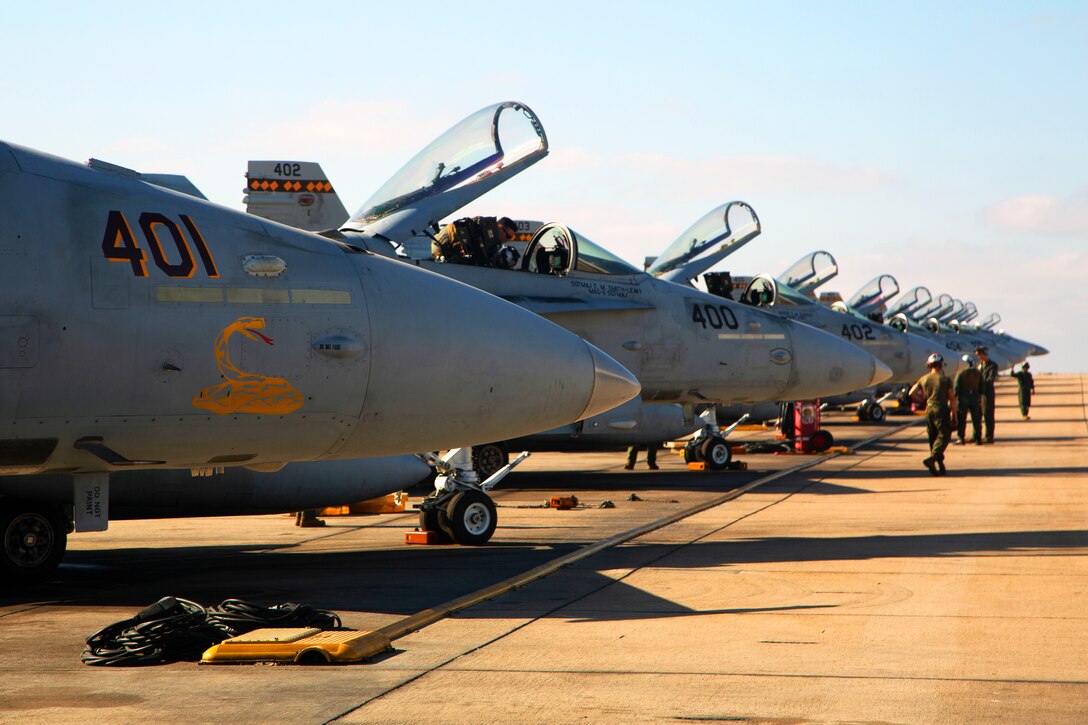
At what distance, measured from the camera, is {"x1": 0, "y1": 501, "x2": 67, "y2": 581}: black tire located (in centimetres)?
996

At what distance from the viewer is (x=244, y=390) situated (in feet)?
26.7

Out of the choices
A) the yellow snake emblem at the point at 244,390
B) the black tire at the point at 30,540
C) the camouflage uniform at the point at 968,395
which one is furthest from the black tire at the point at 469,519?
the camouflage uniform at the point at 968,395

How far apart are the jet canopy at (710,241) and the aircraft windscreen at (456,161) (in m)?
7.14

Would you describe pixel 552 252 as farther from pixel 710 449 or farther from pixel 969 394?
pixel 969 394

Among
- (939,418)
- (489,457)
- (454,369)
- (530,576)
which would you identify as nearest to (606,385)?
(454,369)

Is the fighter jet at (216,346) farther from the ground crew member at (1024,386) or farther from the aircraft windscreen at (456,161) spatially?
the ground crew member at (1024,386)

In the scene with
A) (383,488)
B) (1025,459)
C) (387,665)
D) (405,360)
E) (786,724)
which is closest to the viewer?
(786,724)

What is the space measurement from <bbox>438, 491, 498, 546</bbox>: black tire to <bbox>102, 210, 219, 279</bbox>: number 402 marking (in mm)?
4099

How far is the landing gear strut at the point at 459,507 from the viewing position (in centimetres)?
1157

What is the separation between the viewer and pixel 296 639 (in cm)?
693

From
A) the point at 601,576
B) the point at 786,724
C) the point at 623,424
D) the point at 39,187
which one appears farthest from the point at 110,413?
the point at 623,424

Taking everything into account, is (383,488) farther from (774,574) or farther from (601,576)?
(774,574)

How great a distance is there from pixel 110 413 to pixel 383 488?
167 inches

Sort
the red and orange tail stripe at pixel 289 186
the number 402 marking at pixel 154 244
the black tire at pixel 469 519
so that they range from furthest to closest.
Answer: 1. the red and orange tail stripe at pixel 289 186
2. the black tire at pixel 469 519
3. the number 402 marking at pixel 154 244
